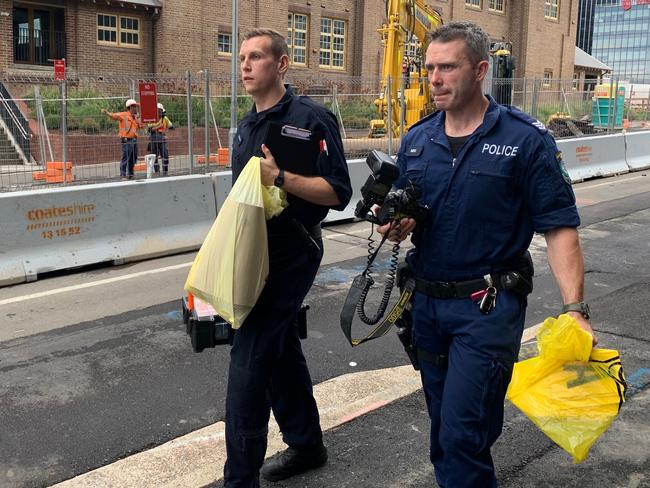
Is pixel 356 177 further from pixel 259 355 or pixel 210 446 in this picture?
pixel 259 355

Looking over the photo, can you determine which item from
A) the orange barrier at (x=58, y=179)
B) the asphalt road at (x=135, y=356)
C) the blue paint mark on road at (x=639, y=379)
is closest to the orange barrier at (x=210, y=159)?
the orange barrier at (x=58, y=179)

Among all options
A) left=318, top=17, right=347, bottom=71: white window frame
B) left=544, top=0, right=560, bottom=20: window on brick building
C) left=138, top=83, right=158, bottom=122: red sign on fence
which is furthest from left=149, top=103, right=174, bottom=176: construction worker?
left=544, top=0, right=560, bottom=20: window on brick building

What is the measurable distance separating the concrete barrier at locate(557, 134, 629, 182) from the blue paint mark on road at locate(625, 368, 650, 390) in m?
10.4

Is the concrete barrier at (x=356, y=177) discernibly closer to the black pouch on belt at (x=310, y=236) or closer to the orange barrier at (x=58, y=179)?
the orange barrier at (x=58, y=179)

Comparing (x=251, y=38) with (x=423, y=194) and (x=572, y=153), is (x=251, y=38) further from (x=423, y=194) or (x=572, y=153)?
(x=572, y=153)

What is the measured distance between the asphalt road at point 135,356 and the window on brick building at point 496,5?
36582 mm

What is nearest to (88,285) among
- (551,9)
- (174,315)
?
(174,315)

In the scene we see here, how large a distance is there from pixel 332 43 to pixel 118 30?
434 inches

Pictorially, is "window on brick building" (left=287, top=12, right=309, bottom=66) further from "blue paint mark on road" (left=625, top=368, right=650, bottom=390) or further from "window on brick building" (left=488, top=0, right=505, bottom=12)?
"blue paint mark on road" (left=625, top=368, right=650, bottom=390)

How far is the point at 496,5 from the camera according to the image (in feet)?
141

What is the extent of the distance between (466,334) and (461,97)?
35.7 inches

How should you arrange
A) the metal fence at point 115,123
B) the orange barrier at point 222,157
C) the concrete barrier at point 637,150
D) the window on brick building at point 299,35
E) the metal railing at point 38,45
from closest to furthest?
the metal fence at point 115,123 < the orange barrier at point 222,157 < the concrete barrier at point 637,150 < the metal railing at point 38,45 < the window on brick building at point 299,35

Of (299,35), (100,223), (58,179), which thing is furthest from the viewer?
(299,35)

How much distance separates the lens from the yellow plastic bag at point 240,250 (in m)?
2.94
